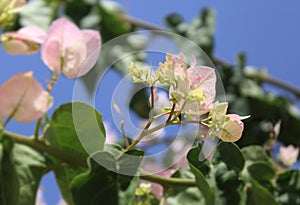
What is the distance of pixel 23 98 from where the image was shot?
1.40 feet

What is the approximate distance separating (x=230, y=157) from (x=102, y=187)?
0.09 meters

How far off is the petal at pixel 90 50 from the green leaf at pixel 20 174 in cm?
7

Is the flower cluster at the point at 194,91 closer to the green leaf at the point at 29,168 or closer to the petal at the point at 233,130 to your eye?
the petal at the point at 233,130

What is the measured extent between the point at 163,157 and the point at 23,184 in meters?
0.12

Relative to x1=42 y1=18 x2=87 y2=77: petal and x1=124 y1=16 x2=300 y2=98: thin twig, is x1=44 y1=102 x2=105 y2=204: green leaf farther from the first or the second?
x1=124 y1=16 x2=300 y2=98: thin twig

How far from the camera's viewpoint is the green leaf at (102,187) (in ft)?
1.32

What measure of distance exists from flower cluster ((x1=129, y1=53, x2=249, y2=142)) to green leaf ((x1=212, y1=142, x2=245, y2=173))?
102 millimetres

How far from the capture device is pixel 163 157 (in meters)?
0.36

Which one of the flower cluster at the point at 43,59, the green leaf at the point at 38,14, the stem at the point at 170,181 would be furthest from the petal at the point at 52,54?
the green leaf at the point at 38,14

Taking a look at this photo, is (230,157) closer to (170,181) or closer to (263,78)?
(170,181)

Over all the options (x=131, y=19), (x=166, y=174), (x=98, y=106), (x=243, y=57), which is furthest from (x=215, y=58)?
(x=98, y=106)

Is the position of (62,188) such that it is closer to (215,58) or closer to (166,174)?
(166,174)

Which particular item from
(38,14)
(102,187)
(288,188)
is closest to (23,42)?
(102,187)

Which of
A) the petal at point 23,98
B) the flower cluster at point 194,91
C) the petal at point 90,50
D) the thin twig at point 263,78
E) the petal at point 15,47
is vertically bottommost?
the thin twig at point 263,78
